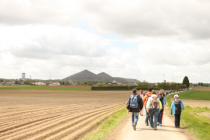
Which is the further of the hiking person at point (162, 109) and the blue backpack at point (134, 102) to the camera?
the hiking person at point (162, 109)

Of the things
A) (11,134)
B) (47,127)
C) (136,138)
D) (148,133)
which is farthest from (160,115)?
(11,134)

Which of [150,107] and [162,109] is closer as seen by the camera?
[150,107]

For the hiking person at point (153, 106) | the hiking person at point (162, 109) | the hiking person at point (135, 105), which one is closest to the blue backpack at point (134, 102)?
the hiking person at point (135, 105)

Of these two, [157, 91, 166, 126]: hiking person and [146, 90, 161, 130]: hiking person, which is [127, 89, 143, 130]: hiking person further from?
[157, 91, 166, 126]: hiking person

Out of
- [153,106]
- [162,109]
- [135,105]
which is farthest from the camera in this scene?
[162,109]

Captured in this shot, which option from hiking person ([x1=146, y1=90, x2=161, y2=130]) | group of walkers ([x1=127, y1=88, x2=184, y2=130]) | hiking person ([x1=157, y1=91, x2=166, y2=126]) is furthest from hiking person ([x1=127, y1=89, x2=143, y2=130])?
hiking person ([x1=157, y1=91, x2=166, y2=126])

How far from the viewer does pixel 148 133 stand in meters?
9.20

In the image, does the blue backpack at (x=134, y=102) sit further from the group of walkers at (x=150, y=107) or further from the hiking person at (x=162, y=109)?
the hiking person at (x=162, y=109)

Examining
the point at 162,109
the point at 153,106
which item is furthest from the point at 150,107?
the point at 162,109

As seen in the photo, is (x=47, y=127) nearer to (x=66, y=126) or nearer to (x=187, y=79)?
(x=66, y=126)

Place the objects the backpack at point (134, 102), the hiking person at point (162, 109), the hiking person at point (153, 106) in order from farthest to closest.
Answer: the hiking person at point (162, 109) → the hiking person at point (153, 106) → the backpack at point (134, 102)

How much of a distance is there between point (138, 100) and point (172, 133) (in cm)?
198

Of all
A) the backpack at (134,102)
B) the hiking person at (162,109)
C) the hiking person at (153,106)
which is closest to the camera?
the backpack at (134,102)

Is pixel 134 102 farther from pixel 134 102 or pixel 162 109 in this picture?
pixel 162 109
